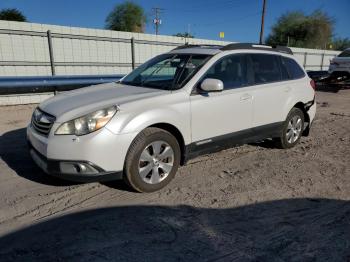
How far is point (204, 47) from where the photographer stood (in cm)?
Result: 527

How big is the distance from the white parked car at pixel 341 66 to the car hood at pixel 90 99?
548 inches

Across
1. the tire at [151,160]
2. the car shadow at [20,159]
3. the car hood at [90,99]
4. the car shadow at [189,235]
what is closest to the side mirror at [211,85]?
the car hood at [90,99]

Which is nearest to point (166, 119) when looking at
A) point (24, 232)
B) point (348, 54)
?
point (24, 232)

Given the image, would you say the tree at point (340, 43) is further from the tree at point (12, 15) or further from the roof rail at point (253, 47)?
the roof rail at point (253, 47)

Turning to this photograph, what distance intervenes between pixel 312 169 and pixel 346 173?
0.46 meters

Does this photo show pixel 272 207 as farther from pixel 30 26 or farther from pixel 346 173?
pixel 30 26

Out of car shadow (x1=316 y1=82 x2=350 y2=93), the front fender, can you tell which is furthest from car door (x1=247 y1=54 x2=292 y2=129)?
car shadow (x1=316 y1=82 x2=350 y2=93)

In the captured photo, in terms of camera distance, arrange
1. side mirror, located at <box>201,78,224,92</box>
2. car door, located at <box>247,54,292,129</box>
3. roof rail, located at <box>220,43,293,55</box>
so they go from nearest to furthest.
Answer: side mirror, located at <box>201,78,224,92</box> < roof rail, located at <box>220,43,293,55</box> < car door, located at <box>247,54,292,129</box>

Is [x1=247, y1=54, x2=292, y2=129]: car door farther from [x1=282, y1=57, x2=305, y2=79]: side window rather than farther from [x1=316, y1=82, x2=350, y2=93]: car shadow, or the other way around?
[x1=316, y1=82, x2=350, y2=93]: car shadow

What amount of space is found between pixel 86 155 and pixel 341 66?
15.3 metres

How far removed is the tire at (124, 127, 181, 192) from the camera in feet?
12.8

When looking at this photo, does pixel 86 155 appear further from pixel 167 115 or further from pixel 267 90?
pixel 267 90

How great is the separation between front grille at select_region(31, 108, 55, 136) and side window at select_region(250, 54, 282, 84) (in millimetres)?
3053

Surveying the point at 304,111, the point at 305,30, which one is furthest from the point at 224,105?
the point at 305,30
